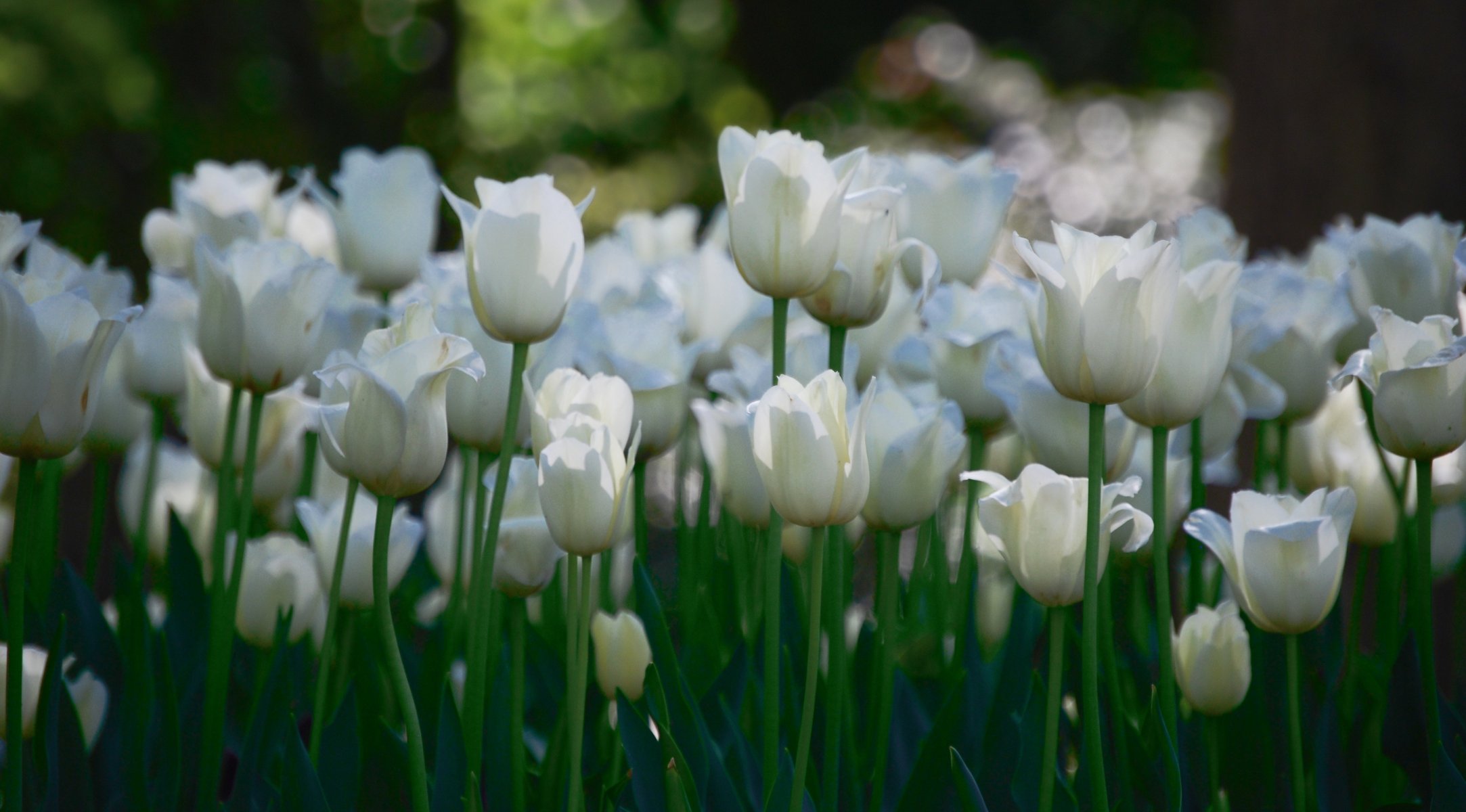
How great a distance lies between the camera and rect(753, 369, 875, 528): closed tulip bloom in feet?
3.14

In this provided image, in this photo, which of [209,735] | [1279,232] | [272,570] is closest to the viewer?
[209,735]

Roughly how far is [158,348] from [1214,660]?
1.35m

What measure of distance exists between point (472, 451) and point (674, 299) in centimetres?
37

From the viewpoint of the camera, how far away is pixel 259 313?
1223 mm

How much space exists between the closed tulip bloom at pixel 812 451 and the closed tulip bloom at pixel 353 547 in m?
0.54

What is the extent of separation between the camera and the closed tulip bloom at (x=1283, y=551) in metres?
1.07

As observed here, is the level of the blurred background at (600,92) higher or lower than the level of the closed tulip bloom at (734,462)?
higher

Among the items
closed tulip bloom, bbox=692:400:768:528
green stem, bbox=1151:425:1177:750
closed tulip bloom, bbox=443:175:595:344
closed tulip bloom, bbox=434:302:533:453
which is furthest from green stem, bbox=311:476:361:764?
green stem, bbox=1151:425:1177:750

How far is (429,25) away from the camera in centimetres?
916

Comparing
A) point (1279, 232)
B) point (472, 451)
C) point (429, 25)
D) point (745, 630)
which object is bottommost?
point (745, 630)

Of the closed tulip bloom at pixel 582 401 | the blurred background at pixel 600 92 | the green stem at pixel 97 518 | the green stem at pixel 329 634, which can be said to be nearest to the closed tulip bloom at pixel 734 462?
the closed tulip bloom at pixel 582 401

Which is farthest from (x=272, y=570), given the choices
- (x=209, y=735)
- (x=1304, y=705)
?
(x=1304, y=705)

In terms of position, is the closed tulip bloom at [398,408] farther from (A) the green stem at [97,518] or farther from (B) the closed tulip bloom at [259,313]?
(A) the green stem at [97,518]

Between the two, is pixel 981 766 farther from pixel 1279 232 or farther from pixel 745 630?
pixel 1279 232
